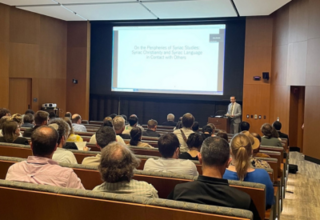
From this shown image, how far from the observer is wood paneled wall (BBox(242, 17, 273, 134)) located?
9648 millimetres

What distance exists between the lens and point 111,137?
3.25 meters

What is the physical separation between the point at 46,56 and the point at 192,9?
5.04 meters

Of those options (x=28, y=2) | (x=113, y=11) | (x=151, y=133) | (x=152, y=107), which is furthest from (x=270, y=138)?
(x=28, y=2)

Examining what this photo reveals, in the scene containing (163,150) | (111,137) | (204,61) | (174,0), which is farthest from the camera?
(204,61)

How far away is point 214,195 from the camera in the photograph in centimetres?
187

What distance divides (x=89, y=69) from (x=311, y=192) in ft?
27.3

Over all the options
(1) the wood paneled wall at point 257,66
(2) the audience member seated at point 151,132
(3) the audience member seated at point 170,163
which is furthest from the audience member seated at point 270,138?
(1) the wood paneled wall at point 257,66

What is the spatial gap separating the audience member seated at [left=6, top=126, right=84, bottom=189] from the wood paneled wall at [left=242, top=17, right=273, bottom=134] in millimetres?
8248

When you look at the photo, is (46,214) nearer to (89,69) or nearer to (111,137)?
(111,137)

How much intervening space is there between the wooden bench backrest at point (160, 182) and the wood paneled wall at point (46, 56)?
773 cm

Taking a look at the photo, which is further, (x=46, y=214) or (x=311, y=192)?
(x=311, y=192)

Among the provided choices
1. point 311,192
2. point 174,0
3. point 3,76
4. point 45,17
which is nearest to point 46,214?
point 311,192

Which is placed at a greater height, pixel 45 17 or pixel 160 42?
pixel 45 17

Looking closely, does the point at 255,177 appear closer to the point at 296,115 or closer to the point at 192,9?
the point at 192,9
